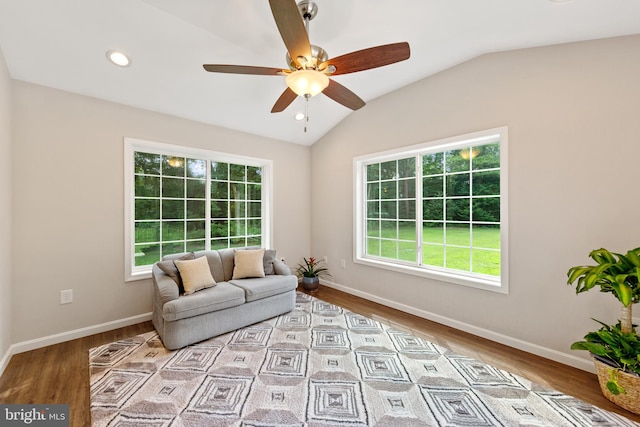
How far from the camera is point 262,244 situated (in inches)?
174

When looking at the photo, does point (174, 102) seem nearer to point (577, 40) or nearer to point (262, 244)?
point (262, 244)

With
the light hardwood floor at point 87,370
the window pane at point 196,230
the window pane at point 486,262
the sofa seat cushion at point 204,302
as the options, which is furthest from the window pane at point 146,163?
the window pane at point 486,262

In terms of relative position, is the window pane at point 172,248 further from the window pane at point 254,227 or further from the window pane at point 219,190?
the window pane at point 254,227

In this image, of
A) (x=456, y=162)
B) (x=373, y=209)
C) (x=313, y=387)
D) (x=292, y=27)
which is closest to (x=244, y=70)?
(x=292, y=27)

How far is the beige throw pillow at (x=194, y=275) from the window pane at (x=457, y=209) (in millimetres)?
2914

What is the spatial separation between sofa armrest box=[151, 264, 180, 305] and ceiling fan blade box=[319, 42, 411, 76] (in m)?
2.39

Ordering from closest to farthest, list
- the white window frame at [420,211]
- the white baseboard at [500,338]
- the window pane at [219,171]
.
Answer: the white baseboard at [500,338] < the white window frame at [420,211] < the window pane at [219,171]

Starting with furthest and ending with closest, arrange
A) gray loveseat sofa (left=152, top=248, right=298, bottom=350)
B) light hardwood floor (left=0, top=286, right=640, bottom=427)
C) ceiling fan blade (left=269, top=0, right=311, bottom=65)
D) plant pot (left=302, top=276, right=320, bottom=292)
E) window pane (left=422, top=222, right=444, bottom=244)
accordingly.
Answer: plant pot (left=302, top=276, right=320, bottom=292), window pane (left=422, top=222, right=444, bottom=244), gray loveseat sofa (left=152, top=248, right=298, bottom=350), light hardwood floor (left=0, top=286, right=640, bottom=427), ceiling fan blade (left=269, top=0, right=311, bottom=65)

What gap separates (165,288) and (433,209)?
10.4ft

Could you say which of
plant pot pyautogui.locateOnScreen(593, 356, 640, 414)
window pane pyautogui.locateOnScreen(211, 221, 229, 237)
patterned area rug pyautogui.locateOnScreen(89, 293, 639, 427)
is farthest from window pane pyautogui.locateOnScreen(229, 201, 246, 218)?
plant pot pyautogui.locateOnScreen(593, 356, 640, 414)

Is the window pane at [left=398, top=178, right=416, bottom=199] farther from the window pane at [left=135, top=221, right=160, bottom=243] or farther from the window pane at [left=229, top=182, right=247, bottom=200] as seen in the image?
the window pane at [left=135, top=221, right=160, bottom=243]

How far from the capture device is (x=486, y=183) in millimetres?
2840

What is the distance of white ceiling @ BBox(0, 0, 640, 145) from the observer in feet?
6.40

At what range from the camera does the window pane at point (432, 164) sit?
10.6 feet
